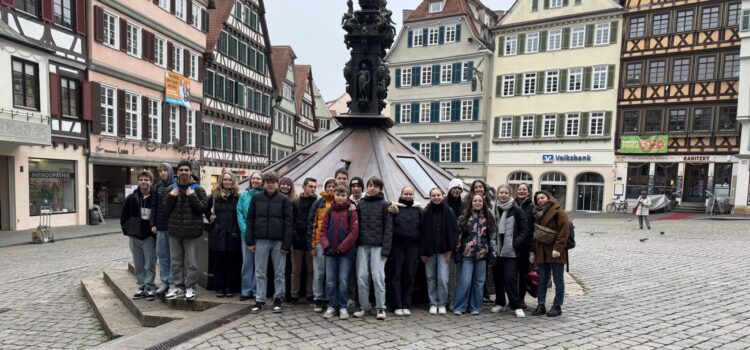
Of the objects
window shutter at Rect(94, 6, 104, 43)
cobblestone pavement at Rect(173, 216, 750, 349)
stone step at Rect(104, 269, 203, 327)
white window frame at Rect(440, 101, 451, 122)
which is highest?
window shutter at Rect(94, 6, 104, 43)

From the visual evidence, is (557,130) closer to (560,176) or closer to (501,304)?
(560,176)

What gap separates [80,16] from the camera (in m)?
16.4

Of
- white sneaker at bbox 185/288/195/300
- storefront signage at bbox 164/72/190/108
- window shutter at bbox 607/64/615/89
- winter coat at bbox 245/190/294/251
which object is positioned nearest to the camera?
winter coat at bbox 245/190/294/251

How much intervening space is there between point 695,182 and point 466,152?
13009 mm

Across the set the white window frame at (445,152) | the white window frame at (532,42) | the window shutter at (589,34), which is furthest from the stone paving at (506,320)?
the white window frame at (445,152)

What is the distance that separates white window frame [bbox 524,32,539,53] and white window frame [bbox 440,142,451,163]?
7803mm

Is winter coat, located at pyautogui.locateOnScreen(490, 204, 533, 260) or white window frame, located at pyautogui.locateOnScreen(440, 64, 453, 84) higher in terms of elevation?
white window frame, located at pyautogui.locateOnScreen(440, 64, 453, 84)

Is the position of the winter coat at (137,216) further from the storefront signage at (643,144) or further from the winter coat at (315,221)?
the storefront signage at (643,144)

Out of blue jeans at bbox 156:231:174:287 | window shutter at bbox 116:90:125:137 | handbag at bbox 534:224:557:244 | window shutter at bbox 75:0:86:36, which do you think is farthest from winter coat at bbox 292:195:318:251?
window shutter at bbox 116:90:125:137

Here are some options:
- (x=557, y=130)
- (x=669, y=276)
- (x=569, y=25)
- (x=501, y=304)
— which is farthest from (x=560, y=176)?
(x=501, y=304)

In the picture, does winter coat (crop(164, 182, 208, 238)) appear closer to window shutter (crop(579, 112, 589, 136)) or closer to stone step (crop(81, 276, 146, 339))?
stone step (crop(81, 276, 146, 339))

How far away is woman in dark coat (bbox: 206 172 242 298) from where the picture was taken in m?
5.50

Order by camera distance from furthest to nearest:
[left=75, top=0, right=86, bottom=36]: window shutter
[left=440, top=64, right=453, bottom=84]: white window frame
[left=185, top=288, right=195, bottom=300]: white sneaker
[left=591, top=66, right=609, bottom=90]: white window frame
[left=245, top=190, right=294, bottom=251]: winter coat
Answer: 1. [left=440, top=64, right=453, bottom=84]: white window frame
2. [left=591, top=66, right=609, bottom=90]: white window frame
3. [left=75, top=0, right=86, bottom=36]: window shutter
4. [left=185, top=288, right=195, bottom=300]: white sneaker
5. [left=245, top=190, right=294, bottom=251]: winter coat

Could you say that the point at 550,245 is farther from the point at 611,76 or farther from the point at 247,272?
the point at 611,76
